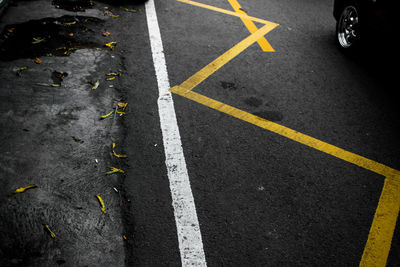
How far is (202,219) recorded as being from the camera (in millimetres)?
2705

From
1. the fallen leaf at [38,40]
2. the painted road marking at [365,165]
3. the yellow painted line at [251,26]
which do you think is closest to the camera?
the painted road marking at [365,165]

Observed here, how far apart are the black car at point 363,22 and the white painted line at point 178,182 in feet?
10.4

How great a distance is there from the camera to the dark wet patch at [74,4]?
19.0ft

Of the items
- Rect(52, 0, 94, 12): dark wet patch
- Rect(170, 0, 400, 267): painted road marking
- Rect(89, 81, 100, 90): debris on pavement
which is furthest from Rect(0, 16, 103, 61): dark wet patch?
Rect(170, 0, 400, 267): painted road marking

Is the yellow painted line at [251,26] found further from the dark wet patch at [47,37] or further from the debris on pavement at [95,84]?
the debris on pavement at [95,84]

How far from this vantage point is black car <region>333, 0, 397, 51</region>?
4.28 meters

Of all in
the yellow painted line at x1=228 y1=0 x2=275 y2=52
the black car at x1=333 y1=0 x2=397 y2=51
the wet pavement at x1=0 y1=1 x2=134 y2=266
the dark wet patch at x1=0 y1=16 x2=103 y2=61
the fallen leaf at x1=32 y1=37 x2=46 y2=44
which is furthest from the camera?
the yellow painted line at x1=228 y1=0 x2=275 y2=52

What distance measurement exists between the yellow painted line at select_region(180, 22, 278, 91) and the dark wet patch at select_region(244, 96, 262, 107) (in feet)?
2.49

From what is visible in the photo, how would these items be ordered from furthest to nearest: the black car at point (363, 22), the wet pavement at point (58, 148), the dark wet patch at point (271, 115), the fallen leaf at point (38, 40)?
the fallen leaf at point (38, 40) → the black car at point (363, 22) → the dark wet patch at point (271, 115) → the wet pavement at point (58, 148)

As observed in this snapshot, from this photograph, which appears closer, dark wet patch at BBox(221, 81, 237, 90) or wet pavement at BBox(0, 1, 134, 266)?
wet pavement at BBox(0, 1, 134, 266)

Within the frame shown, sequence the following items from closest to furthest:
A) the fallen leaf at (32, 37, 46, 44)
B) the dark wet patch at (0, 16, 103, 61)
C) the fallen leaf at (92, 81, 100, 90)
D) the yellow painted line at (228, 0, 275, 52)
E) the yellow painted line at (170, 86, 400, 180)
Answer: the yellow painted line at (170, 86, 400, 180)
the fallen leaf at (92, 81, 100, 90)
the dark wet patch at (0, 16, 103, 61)
the fallen leaf at (32, 37, 46, 44)
the yellow painted line at (228, 0, 275, 52)

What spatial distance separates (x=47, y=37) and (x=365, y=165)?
4911mm

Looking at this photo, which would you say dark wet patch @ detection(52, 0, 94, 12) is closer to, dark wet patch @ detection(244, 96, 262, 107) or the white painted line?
the white painted line

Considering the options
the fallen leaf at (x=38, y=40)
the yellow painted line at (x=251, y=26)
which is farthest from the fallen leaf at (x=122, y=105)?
the yellow painted line at (x=251, y=26)
